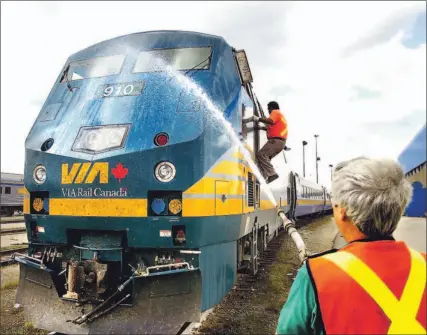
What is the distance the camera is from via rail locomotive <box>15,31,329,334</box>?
3781mm

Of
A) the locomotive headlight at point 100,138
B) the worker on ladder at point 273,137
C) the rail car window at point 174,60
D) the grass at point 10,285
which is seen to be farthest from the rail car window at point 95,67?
the grass at point 10,285

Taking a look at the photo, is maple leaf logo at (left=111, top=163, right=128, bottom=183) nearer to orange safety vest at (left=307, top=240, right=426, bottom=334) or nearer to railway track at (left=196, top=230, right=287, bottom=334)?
railway track at (left=196, top=230, right=287, bottom=334)

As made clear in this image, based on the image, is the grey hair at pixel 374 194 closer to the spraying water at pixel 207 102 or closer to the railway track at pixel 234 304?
the spraying water at pixel 207 102

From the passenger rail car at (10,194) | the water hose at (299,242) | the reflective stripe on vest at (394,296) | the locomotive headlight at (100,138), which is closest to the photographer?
the reflective stripe on vest at (394,296)

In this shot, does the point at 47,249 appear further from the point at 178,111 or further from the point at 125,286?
the point at 178,111

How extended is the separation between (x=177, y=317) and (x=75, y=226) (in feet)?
4.60

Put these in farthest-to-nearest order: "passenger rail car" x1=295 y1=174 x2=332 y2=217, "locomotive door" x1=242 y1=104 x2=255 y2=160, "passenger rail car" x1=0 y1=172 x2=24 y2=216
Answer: "passenger rail car" x1=0 y1=172 x2=24 y2=216, "passenger rail car" x1=295 y1=174 x2=332 y2=217, "locomotive door" x1=242 y1=104 x2=255 y2=160

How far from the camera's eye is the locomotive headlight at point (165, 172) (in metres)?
3.79

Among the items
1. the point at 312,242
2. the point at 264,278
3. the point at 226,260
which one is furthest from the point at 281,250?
the point at 226,260

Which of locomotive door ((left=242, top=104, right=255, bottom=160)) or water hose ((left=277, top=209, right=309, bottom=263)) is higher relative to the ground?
locomotive door ((left=242, top=104, right=255, bottom=160))

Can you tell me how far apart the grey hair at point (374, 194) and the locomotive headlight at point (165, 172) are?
2498mm

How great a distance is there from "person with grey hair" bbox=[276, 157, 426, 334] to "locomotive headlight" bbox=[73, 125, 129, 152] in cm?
288

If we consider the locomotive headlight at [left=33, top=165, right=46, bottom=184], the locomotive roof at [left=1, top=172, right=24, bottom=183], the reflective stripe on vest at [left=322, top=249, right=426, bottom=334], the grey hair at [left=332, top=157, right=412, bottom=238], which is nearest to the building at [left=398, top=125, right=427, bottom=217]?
the locomotive headlight at [left=33, top=165, right=46, bottom=184]

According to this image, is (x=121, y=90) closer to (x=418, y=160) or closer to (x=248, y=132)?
(x=248, y=132)
